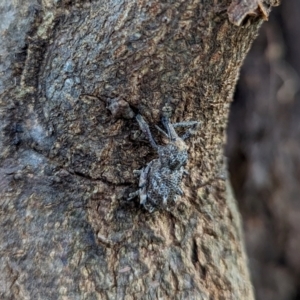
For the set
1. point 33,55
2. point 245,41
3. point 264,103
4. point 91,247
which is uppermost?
point 264,103

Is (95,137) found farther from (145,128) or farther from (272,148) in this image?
(272,148)

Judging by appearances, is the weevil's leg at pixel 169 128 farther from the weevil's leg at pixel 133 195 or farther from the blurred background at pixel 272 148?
the blurred background at pixel 272 148

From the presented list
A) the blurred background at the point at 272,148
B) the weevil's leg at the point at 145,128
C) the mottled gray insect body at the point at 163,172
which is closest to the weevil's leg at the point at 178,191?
the mottled gray insect body at the point at 163,172

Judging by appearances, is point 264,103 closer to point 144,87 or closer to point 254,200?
point 254,200

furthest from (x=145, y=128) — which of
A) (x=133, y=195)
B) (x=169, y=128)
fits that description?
(x=133, y=195)

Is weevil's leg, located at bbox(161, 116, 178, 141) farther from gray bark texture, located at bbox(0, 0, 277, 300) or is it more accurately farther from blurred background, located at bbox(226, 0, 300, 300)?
blurred background, located at bbox(226, 0, 300, 300)

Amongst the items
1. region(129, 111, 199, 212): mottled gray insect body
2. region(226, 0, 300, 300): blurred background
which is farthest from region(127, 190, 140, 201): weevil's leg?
region(226, 0, 300, 300): blurred background

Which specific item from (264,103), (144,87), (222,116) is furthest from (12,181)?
(264,103)

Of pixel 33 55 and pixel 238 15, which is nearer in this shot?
pixel 238 15
